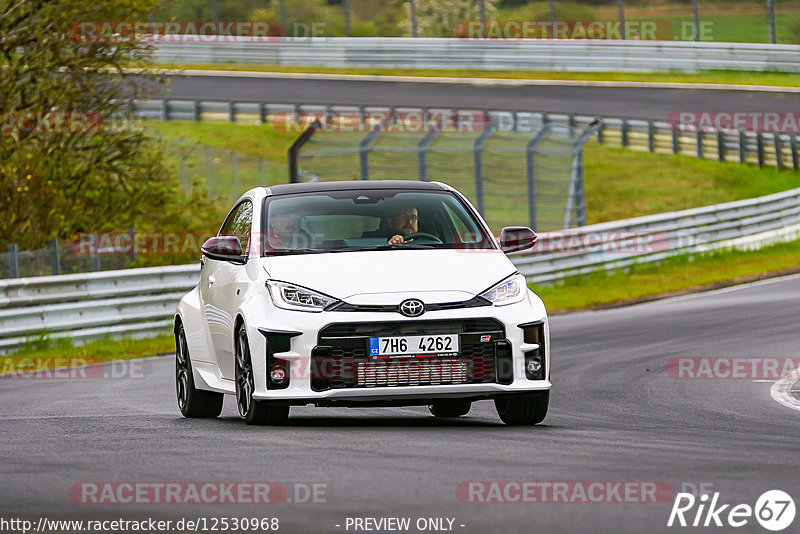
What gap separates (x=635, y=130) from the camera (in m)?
42.7

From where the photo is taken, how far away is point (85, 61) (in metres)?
23.4

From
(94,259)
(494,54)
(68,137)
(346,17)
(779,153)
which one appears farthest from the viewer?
(346,17)

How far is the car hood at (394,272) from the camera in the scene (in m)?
8.99

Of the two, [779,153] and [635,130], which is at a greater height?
[635,130]

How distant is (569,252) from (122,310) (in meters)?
9.16

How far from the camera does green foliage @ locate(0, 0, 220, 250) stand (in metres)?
22.9

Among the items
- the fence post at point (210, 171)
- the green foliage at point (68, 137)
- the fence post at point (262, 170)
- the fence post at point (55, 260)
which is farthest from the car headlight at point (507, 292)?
the fence post at point (210, 171)

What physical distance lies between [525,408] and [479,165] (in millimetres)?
16890

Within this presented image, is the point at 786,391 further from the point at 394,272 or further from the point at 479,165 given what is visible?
the point at 479,165

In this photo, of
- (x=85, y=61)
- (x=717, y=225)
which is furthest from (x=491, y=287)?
(x=717, y=225)

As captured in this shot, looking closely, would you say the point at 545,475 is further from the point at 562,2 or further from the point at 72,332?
the point at 562,2

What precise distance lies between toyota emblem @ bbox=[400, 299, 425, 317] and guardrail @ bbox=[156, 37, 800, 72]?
40975 millimetres

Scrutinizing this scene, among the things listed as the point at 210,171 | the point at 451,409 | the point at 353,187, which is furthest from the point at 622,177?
the point at 353,187

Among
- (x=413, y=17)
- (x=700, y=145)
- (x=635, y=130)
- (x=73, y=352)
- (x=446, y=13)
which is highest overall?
(x=73, y=352)
